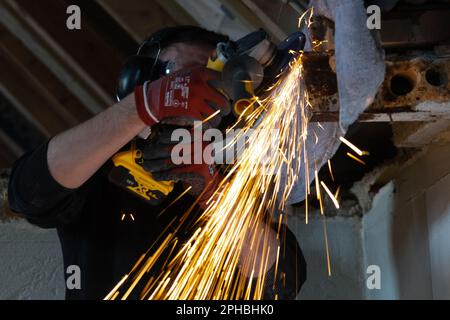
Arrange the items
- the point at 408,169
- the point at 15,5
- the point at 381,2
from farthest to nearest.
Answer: the point at 15,5 → the point at 408,169 → the point at 381,2

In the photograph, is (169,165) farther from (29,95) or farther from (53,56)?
(29,95)

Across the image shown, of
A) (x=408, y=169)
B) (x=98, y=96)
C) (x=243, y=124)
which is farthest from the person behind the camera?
(x=98, y=96)

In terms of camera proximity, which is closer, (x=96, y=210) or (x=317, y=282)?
(x=96, y=210)

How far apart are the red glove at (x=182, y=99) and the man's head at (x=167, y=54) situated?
0.18 metres

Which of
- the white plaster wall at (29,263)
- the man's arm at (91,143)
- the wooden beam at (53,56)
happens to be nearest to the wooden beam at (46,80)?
the wooden beam at (53,56)

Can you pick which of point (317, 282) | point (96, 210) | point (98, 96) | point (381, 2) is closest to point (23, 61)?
point (98, 96)

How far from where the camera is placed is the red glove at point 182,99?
1.66 meters

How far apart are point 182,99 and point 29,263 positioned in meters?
1.29

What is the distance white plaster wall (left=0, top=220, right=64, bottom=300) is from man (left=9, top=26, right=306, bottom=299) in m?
0.61

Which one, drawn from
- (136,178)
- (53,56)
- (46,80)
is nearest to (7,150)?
(46,80)

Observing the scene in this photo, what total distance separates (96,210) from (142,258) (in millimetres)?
195

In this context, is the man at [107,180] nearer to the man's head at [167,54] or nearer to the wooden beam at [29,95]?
the man's head at [167,54]

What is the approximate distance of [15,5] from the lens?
9.40 feet

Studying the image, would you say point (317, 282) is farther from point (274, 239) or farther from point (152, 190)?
point (152, 190)
